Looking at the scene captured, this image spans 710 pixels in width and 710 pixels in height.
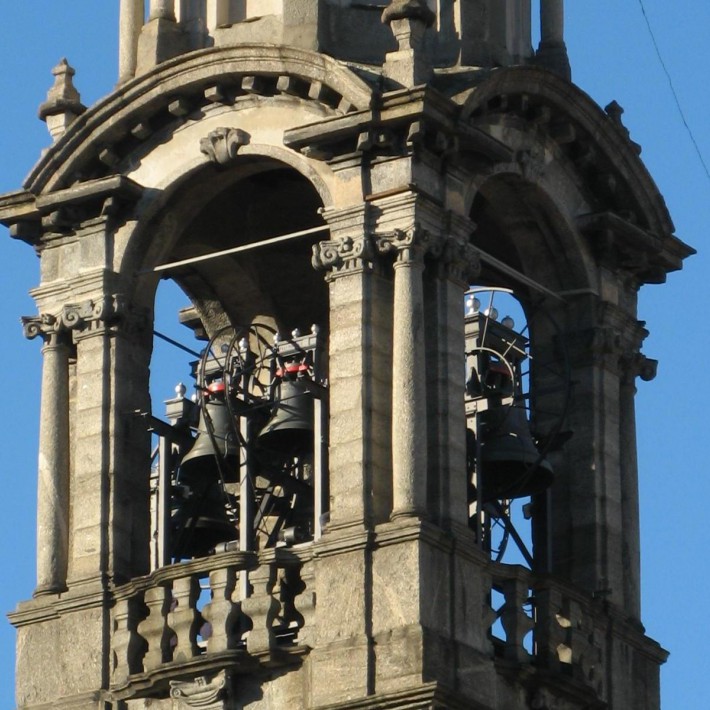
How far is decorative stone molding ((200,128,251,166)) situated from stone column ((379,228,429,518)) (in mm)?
2263

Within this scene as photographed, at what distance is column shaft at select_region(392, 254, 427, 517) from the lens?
46.1m

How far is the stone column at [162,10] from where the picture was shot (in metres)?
49.8

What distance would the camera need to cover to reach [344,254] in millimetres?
47250

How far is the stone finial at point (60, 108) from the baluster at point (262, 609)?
5675mm

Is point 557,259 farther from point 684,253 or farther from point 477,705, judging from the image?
point 477,705

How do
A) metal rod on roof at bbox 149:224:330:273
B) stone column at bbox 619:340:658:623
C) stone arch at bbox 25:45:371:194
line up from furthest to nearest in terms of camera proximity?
stone column at bbox 619:340:658:623
metal rod on roof at bbox 149:224:330:273
stone arch at bbox 25:45:371:194

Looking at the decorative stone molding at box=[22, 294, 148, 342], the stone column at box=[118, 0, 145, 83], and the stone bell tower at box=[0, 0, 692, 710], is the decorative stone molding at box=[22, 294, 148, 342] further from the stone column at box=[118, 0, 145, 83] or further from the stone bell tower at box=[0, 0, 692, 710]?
the stone column at box=[118, 0, 145, 83]

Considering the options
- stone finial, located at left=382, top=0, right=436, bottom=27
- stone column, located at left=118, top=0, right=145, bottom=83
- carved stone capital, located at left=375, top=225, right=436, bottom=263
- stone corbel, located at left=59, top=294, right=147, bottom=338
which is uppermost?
stone column, located at left=118, top=0, right=145, bottom=83

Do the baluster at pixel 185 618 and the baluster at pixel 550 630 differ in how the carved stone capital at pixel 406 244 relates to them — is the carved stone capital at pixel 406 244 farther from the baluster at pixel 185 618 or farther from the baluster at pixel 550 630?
the baluster at pixel 185 618

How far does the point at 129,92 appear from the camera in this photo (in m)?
49.0

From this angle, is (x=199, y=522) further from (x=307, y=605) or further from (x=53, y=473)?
(x=307, y=605)


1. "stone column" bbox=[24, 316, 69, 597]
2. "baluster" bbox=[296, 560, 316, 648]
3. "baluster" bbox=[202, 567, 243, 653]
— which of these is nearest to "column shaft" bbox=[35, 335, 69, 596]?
"stone column" bbox=[24, 316, 69, 597]

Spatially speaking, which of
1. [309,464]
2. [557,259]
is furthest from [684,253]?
[309,464]

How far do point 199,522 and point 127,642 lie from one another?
9.05ft
